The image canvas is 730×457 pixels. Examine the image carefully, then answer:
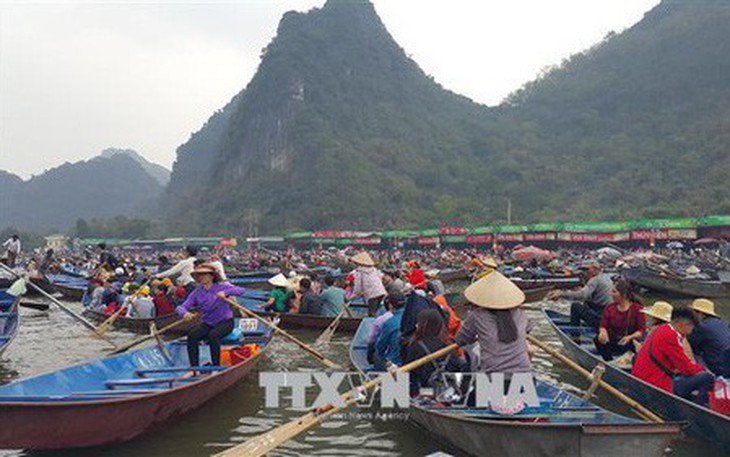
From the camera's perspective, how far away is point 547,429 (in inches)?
163

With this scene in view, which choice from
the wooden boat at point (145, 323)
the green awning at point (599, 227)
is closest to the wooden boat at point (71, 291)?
the wooden boat at point (145, 323)

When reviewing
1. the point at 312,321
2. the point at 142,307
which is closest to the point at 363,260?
the point at 312,321

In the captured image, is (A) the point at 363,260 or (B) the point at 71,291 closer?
(A) the point at 363,260

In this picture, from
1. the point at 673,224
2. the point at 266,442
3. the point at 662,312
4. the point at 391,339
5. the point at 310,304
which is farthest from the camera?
the point at 673,224

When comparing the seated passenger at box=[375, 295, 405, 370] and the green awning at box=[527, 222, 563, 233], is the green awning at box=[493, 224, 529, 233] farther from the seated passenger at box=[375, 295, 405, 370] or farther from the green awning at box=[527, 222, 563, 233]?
the seated passenger at box=[375, 295, 405, 370]

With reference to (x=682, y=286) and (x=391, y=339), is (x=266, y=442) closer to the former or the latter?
(x=391, y=339)

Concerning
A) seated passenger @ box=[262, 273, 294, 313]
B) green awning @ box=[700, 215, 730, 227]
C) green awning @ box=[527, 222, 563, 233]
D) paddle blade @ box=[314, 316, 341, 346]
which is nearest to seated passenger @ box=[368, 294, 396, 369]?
paddle blade @ box=[314, 316, 341, 346]

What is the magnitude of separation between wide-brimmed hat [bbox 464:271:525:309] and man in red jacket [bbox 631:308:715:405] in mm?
1559

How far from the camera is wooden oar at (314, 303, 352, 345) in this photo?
10344mm

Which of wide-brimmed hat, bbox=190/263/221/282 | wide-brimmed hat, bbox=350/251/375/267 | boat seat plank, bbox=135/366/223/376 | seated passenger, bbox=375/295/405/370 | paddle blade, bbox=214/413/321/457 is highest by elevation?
wide-brimmed hat, bbox=190/263/221/282

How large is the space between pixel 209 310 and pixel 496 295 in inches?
133

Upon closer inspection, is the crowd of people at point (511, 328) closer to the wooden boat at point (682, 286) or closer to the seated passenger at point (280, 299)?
the seated passenger at point (280, 299)

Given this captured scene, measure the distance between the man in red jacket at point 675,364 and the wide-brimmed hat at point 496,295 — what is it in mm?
1559

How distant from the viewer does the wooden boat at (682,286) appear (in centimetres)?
1631
